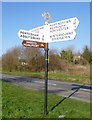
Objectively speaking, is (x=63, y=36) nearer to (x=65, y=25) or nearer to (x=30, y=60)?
(x=65, y=25)

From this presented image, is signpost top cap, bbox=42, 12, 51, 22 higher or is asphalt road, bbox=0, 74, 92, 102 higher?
signpost top cap, bbox=42, 12, 51, 22

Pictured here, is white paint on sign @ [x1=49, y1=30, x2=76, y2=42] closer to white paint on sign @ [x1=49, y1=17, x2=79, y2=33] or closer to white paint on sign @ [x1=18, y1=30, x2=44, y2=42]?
white paint on sign @ [x1=49, y1=17, x2=79, y2=33]

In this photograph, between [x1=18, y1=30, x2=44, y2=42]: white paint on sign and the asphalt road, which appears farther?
the asphalt road

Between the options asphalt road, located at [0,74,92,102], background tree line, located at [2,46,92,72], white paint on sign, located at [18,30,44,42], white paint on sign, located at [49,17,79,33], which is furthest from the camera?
background tree line, located at [2,46,92,72]

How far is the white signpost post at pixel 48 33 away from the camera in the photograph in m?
7.94

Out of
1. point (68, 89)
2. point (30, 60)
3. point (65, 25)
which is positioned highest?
point (65, 25)

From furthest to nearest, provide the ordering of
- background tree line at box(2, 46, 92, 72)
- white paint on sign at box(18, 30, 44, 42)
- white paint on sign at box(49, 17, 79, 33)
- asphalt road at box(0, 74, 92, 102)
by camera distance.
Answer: background tree line at box(2, 46, 92, 72)
asphalt road at box(0, 74, 92, 102)
white paint on sign at box(18, 30, 44, 42)
white paint on sign at box(49, 17, 79, 33)

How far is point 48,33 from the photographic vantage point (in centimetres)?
859

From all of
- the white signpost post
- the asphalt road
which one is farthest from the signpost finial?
the asphalt road

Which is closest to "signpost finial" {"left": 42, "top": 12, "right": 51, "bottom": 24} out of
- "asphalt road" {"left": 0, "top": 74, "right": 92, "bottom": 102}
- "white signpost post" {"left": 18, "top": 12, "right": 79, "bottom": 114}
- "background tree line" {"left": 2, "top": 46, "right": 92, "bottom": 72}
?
"white signpost post" {"left": 18, "top": 12, "right": 79, "bottom": 114}

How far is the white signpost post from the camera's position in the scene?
7942 millimetres

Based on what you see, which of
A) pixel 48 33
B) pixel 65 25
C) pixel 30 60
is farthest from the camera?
pixel 30 60

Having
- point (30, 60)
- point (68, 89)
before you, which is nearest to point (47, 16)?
point (68, 89)

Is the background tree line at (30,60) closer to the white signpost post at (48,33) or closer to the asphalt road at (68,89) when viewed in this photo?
the asphalt road at (68,89)
